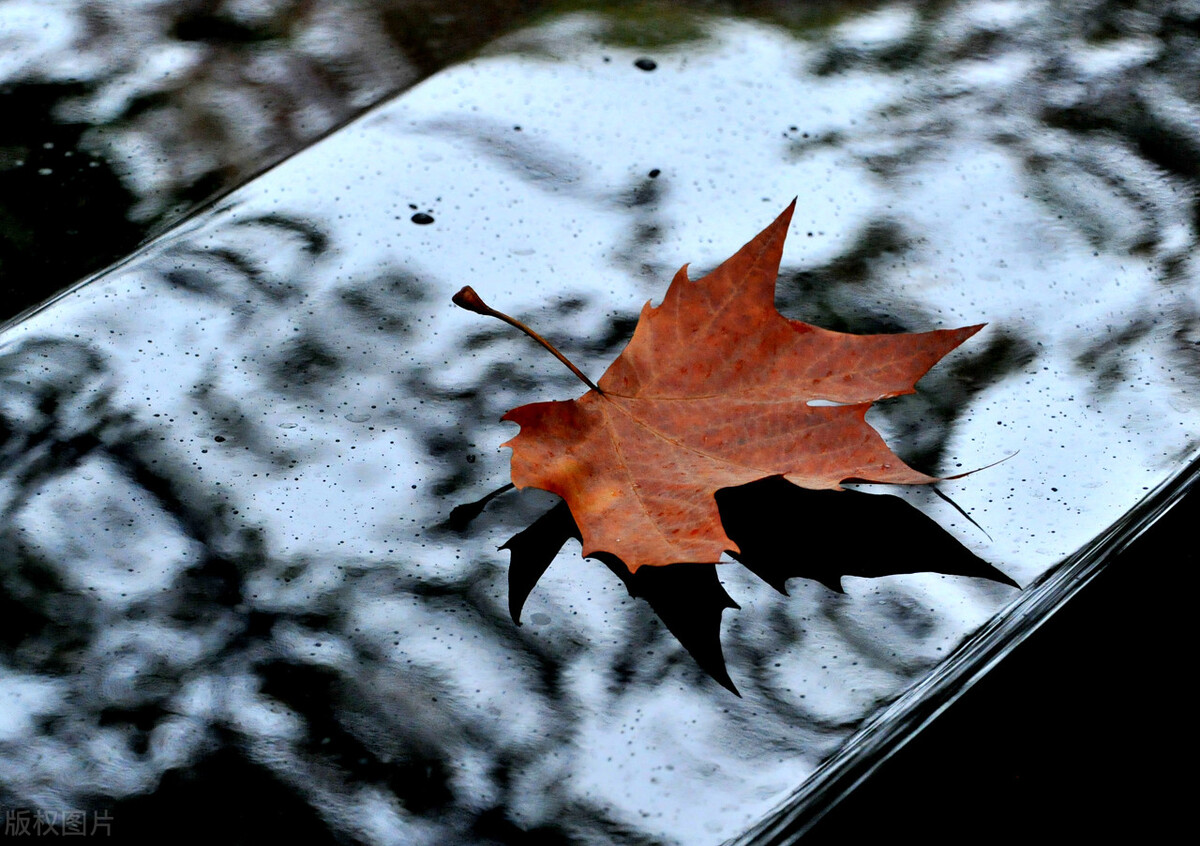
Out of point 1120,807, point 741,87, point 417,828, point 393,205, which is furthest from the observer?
point 741,87

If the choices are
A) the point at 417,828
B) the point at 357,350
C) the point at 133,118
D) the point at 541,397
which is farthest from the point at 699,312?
the point at 133,118

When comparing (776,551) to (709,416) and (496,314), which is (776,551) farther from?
(496,314)

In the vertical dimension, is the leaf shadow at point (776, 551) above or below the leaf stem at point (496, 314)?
below

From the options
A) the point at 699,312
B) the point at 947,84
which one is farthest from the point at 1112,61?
the point at 699,312

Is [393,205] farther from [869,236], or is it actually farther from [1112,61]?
[1112,61]

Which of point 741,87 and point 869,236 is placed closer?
point 869,236

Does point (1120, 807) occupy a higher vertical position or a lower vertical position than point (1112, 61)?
lower

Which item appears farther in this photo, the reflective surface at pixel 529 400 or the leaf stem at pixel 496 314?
the leaf stem at pixel 496 314

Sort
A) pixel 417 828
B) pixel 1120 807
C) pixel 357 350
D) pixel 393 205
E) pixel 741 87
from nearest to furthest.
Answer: pixel 417 828 → pixel 1120 807 → pixel 357 350 → pixel 393 205 → pixel 741 87
